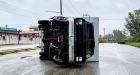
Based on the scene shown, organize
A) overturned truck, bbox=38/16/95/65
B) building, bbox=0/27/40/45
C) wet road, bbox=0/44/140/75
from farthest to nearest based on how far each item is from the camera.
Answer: building, bbox=0/27/40/45, overturned truck, bbox=38/16/95/65, wet road, bbox=0/44/140/75

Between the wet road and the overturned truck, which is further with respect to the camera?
the overturned truck

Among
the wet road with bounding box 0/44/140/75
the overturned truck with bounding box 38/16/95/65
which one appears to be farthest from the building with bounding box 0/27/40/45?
the overturned truck with bounding box 38/16/95/65

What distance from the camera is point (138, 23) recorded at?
113 m

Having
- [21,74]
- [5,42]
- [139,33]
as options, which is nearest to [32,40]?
[5,42]

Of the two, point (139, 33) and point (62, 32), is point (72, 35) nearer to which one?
point (62, 32)

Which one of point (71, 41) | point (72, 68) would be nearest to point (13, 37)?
point (71, 41)

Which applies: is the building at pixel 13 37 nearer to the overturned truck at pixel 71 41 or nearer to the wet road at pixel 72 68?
the wet road at pixel 72 68

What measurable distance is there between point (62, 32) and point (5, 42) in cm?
5715

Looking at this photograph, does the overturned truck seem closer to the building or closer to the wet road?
the wet road

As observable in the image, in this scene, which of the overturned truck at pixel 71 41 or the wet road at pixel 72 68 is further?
the overturned truck at pixel 71 41

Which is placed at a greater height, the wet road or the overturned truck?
the overturned truck

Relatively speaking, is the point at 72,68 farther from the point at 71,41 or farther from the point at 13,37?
the point at 13,37

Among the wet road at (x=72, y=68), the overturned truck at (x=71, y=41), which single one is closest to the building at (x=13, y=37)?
the wet road at (x=72, y=68)

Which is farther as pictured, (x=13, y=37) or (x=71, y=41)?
(x=13, y=37)
